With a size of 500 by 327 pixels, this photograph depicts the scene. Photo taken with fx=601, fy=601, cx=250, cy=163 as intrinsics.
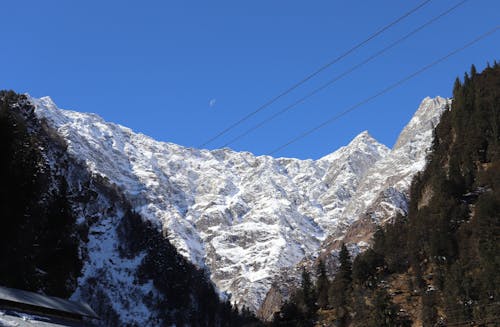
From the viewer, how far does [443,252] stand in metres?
121

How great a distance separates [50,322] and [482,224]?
292ft

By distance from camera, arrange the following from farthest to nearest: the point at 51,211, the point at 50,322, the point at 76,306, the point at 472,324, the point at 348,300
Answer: the point at 348,300, the point at 51,211, the point at 472,324, the point at 76,306, the point at 50,322

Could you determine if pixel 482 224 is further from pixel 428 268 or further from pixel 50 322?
pixel 50 322

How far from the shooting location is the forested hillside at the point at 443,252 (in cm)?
10019

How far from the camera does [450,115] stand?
162375 mm

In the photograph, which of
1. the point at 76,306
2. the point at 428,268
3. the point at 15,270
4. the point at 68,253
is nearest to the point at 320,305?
the point at 428,268

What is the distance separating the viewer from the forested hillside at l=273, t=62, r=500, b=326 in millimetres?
100188

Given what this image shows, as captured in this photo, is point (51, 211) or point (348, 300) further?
point (348, 300)

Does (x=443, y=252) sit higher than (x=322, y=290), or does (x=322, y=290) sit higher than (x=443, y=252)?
(x=443, y=252)

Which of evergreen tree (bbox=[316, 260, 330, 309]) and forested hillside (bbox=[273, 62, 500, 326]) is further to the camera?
evergreen tree (bbox=[316, 260, 330, 309])

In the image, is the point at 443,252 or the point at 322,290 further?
the point at 322,290

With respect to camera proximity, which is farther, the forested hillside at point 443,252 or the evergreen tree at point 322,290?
the evergreen tree at point 322,290

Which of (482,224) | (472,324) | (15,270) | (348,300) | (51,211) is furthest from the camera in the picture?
(348,300)

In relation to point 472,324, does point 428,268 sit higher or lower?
higher
